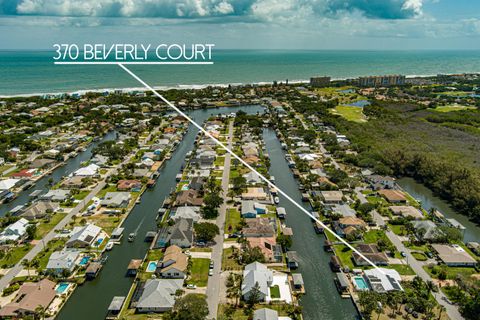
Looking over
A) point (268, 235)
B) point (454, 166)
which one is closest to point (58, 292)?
point (268, 235)

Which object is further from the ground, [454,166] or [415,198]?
[454,166]

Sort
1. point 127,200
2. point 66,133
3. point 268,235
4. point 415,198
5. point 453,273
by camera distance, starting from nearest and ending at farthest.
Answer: point 453,273 < point 268,235 < point 127,200 < point 415,198 < point 66,133

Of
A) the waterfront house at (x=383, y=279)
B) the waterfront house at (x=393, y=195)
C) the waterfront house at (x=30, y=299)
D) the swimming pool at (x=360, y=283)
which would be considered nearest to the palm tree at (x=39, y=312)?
the waterfront house at (x=30, y=299)

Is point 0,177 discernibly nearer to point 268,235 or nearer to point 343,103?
point 268,235

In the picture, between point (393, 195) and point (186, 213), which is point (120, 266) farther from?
point (393, 195)

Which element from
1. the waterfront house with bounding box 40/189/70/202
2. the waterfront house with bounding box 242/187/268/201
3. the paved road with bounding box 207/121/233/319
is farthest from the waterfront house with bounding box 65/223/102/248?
the waterfront house with bounding box 242/187/268/201

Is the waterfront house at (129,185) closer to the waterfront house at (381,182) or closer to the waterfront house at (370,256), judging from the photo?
the waterfront house at (370,256)

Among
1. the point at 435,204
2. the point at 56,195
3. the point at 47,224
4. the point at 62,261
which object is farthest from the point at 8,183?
the point at 435,204
